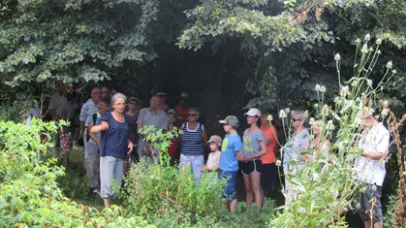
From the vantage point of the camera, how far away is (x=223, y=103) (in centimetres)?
1046

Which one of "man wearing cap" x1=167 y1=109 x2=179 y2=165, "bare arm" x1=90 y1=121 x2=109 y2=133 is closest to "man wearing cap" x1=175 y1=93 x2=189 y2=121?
"man wearing cap" x1=167 y1=109 x2=179 y2=165

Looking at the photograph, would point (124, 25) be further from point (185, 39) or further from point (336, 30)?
point (336, 30)

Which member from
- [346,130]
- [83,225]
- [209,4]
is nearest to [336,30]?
[209,4]

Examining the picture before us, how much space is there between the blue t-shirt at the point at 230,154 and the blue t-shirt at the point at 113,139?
4.72 feet

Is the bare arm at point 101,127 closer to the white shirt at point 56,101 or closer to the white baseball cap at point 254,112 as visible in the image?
the white baseball cap at point 254,112

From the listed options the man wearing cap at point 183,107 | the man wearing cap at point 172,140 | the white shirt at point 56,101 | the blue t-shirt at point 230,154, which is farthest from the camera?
the white shirt at point 56,101

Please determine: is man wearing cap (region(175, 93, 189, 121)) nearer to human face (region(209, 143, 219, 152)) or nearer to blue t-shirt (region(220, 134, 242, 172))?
human face (region(209, 143, 219, 152))

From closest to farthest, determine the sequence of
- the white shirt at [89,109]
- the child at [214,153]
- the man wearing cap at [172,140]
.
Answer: the child at [214,153], the white shirt at [89,109], the man wearing cap at [172,140]

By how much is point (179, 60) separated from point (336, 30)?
3376 mm

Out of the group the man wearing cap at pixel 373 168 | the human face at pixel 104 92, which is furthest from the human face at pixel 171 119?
the man wearing cap at pixel 373 168

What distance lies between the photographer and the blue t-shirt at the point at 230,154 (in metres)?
7.75

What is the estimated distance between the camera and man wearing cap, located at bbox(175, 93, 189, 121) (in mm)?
9828

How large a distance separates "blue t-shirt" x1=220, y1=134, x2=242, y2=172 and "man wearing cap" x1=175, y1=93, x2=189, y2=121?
2058mm

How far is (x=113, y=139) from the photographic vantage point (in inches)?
289
